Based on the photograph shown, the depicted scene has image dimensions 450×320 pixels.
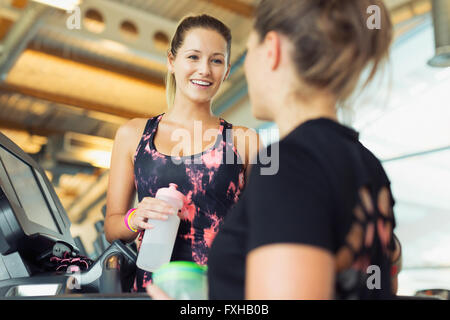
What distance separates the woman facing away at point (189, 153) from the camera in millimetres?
1240

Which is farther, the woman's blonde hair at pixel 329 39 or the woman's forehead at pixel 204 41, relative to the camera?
the woman's forehead at pixel 204 41

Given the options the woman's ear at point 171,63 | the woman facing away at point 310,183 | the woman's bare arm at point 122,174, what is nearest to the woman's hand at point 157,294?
the woman facing away at point 310,183

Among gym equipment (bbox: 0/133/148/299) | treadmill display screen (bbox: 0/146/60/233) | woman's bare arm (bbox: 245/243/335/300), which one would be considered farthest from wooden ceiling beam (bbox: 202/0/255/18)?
woman's bare arm (bbox: 245/243/335/300)

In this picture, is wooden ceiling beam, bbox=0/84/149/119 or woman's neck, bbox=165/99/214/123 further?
wooden ceiling beam, bbox=0/84/149/119

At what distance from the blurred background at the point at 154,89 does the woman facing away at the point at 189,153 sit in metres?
2.27

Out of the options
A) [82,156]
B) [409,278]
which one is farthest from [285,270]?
[82,156]

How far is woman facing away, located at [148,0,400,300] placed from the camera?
53cm

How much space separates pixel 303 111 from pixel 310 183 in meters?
0.16

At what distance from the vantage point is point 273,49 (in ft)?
2.21

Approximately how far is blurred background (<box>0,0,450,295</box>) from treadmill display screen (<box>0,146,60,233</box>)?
2.53 m

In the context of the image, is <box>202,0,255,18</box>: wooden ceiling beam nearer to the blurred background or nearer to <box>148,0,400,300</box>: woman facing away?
the blurred background

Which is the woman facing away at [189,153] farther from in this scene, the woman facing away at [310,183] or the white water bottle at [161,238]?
the woman facing away at [310,183]

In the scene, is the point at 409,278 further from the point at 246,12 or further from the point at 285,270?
the point at 285,270

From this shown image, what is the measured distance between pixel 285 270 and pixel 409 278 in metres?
7.11
